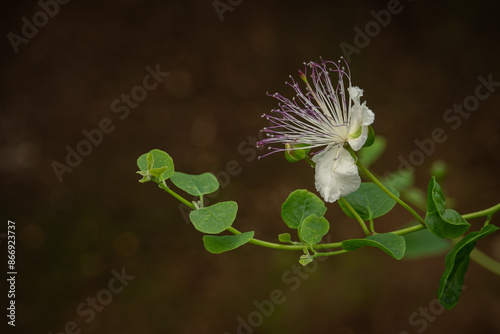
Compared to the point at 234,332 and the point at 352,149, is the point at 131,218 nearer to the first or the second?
the point at 234,332

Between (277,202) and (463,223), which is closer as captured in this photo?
(463,223)

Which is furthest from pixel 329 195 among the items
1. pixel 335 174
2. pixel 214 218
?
pixel 214 218

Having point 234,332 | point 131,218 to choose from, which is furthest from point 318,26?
point 234,332

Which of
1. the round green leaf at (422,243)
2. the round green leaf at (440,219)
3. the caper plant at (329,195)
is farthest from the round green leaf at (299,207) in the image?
the round green leaf at (422,243)

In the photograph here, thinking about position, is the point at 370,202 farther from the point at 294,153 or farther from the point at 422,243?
the point at 422,243

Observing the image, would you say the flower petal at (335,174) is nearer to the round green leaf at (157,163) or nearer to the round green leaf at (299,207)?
the round green leaf at (299,207)
